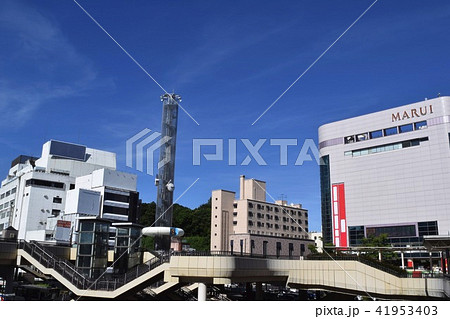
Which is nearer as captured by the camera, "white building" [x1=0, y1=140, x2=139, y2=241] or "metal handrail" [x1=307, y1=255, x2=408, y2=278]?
"metal handrail" [x1=307, y1=255, x2=408, y2=278]

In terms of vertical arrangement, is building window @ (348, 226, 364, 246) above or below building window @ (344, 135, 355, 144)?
below

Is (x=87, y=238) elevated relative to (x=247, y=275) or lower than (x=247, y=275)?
elevated

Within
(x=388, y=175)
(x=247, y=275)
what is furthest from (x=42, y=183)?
(x=388, y=175)

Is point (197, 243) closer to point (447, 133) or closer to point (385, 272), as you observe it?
point (447, 133)

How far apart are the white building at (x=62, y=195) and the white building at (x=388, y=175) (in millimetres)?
36881

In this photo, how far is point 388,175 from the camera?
68.6m

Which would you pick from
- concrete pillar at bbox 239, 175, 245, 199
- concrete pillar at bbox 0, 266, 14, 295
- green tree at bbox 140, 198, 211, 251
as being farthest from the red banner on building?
concrete pillar at bbox 0, 266, 14, 295

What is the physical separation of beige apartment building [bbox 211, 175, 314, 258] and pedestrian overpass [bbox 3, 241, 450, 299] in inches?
1781

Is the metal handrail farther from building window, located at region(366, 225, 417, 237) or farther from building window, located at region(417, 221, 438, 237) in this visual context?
building window, located at region(417, 221, 438, 237)

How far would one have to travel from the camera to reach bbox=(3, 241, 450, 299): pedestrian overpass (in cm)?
2455

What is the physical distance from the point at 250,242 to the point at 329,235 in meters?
14.3

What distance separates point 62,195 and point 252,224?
36.7 m

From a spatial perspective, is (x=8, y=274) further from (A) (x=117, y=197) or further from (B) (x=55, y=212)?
(B) (x=55, y=212)

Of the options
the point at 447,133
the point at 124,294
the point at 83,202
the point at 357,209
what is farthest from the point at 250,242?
the point at 124,294
